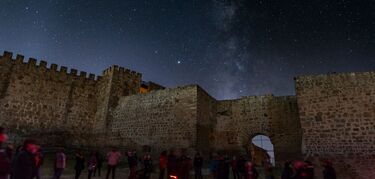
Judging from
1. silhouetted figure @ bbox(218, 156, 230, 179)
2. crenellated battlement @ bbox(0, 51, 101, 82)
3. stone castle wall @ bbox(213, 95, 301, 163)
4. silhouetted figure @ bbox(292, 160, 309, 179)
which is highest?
crenellated battlement @ bbox(0, 51, 101, 82)

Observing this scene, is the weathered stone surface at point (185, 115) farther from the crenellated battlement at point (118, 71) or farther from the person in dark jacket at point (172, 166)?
the person in dark jacket at point (172, 166)

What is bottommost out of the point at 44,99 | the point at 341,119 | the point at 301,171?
the point at 301,171

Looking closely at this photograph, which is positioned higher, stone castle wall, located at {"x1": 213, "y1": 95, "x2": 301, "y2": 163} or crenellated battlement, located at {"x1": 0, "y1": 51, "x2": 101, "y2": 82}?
crenellated battlement, located at {"x1": 0, "y1": 51, "x2": 101, "y2": 82}

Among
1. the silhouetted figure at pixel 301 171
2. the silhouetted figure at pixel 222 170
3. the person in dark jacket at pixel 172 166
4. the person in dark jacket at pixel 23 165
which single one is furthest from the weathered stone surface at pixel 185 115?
the person in dark jacket at pixel 23 165

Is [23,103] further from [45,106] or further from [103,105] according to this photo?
[103,105]

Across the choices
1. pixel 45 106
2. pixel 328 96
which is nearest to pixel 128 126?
pixel 45 106

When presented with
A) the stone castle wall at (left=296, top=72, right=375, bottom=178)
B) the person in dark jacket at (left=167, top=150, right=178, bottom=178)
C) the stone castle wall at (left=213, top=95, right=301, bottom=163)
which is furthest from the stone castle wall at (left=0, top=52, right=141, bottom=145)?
the stone castle wall at (left=296, top=72, right=375, bottom=178)

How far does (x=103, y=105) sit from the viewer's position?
1988 centimetres

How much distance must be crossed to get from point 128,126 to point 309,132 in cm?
1130

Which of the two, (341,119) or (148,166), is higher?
(341,119)

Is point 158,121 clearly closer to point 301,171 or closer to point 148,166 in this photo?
point 148,166

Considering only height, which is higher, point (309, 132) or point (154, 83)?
point (154, 83)

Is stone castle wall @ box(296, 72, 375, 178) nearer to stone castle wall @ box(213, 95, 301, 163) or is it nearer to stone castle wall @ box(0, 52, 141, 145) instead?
stone castle wall @ box(213, 95, 301, 163)

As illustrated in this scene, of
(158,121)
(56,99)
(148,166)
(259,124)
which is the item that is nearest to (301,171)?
(148,166)
